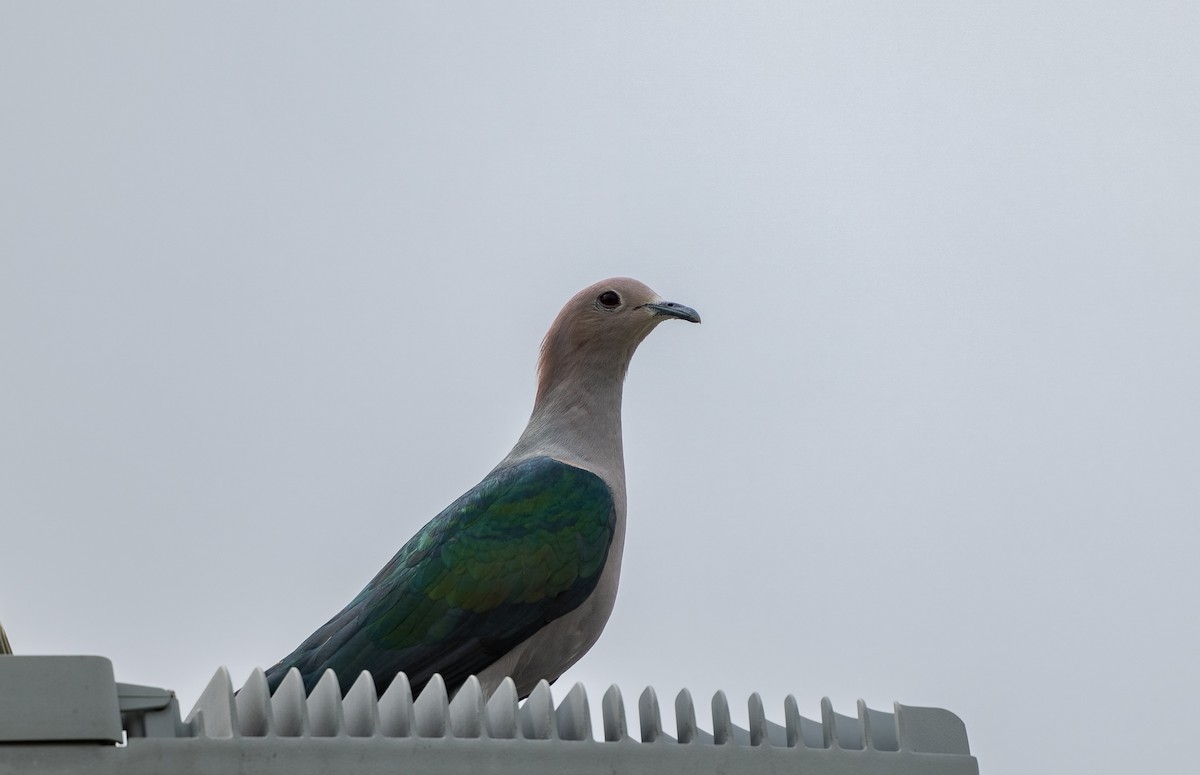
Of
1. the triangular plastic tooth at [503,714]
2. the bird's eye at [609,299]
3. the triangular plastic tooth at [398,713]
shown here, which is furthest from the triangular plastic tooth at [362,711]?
the bird's eye at [609,299]

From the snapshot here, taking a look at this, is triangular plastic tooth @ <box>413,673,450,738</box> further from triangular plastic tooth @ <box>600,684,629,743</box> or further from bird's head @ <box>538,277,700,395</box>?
bird's head @ <box>538,277,700,395</box>

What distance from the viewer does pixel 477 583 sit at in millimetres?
5883

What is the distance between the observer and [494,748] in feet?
14.3

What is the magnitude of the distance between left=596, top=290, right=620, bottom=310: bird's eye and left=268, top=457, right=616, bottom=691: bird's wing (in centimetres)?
79

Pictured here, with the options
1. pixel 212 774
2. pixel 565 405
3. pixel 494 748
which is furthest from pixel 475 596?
pixel 212 774

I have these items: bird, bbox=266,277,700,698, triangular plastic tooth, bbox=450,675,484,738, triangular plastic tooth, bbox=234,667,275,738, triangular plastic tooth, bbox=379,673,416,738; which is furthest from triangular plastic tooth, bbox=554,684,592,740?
bird, bbox=266,277,700,698

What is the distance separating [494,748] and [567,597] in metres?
1.57

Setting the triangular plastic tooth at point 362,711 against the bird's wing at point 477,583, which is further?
the bird's wing at point 477,583

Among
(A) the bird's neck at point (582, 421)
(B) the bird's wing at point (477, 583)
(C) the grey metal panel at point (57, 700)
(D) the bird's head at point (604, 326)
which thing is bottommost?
(C) the grey metal panel at point (57, 700)

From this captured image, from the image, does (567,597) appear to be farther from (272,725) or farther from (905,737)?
(272,725)

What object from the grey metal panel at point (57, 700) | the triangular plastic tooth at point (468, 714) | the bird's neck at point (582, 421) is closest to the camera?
the grey metal panel at point (57, 700)

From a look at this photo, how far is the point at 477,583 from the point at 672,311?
153 cm

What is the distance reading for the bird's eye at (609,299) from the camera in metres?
6.62

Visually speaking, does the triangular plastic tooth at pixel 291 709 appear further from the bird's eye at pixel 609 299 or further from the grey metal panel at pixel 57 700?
the bird's eye at pixel 609 299
